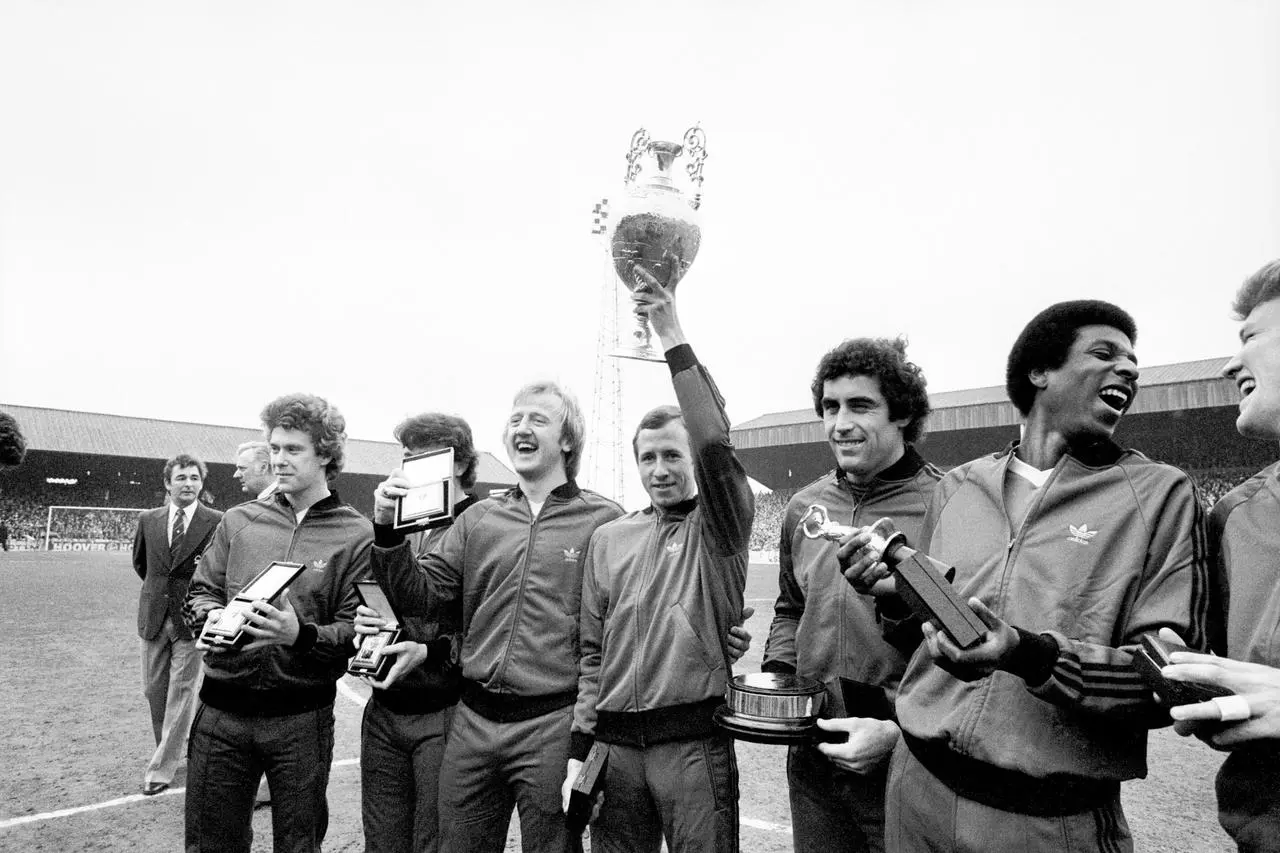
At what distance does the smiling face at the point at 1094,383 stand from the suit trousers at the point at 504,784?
2092mm

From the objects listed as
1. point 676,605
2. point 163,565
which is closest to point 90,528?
point 163,565

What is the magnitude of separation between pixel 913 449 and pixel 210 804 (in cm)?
328

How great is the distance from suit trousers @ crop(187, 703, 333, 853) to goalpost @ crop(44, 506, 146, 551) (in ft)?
133

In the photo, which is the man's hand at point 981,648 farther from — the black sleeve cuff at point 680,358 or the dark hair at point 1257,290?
the black sleeve cuff at point 680,358

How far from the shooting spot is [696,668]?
8.84ft

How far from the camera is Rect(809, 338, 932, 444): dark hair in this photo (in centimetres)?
287

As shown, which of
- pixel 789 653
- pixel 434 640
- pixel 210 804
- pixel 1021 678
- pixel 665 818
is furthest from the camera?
pixel 434 640

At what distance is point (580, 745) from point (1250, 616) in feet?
6.78

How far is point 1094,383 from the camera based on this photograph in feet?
7.01

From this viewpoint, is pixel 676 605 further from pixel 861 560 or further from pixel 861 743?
pixel 861 560

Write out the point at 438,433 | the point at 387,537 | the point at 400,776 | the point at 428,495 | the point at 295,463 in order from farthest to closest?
the point at 438,433, the point at 295,463, the point at 400,776, the point at 387,537, the point at 428,495

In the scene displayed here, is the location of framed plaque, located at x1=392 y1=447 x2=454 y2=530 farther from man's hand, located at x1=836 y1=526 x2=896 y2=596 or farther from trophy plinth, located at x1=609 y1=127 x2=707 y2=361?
man's hand, located at x1=836 y1=526 x2=896 y2=596

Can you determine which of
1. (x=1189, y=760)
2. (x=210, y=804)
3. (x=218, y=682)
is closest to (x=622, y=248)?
(x=218, y=682)

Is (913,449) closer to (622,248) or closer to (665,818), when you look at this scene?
(622,248)
